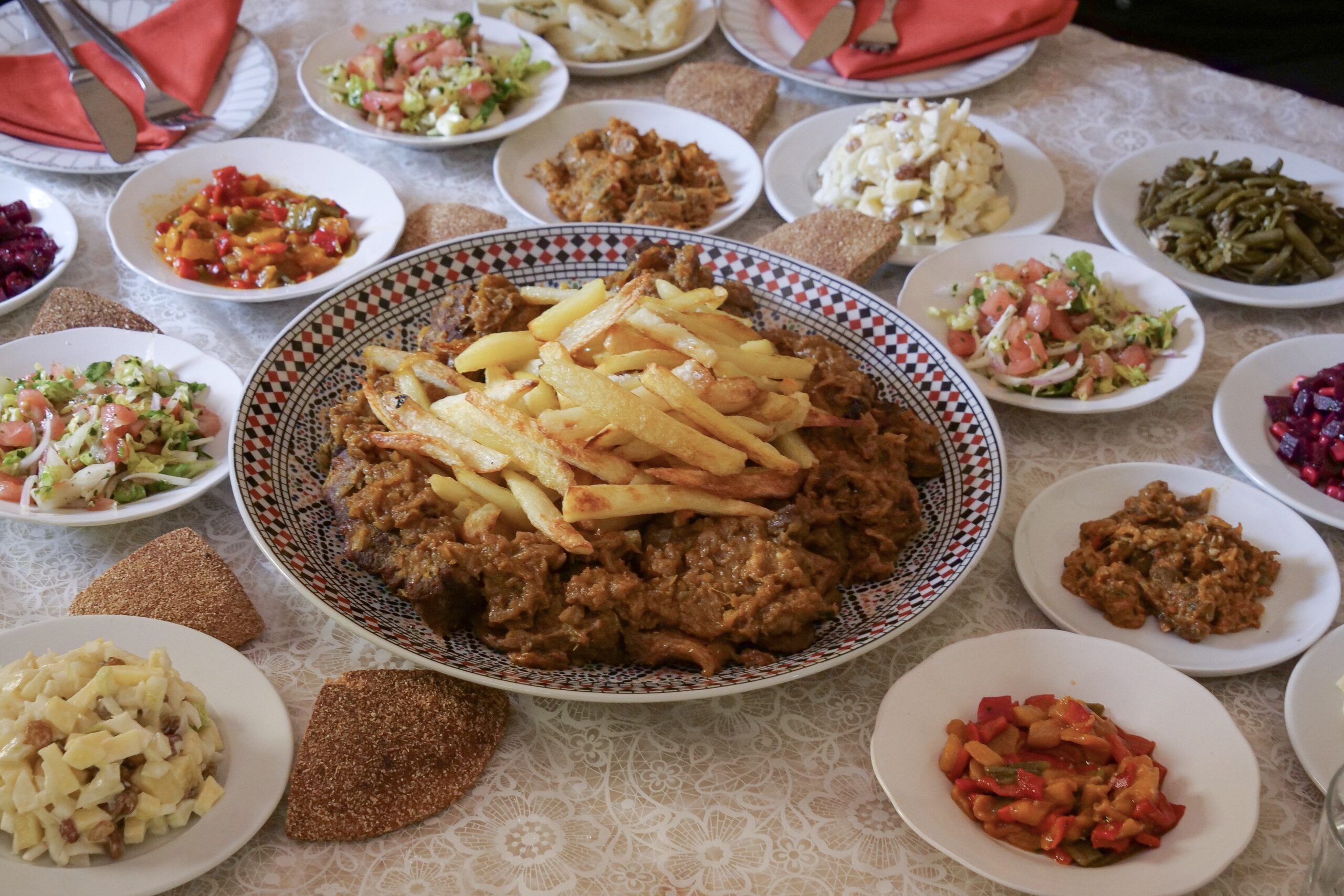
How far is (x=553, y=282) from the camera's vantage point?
3.73 meters

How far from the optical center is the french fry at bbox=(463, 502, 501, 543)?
2.73 m

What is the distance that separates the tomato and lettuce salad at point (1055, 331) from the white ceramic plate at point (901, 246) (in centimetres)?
38

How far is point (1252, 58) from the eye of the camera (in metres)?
5.71

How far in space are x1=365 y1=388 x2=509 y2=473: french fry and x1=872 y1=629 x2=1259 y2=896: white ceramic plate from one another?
117 centimetres

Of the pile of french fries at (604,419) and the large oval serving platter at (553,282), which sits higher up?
the pile of french fries at (604,419)

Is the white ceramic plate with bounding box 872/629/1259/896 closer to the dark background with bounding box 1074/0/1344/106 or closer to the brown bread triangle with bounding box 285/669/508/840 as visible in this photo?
the brown bread triangle with bounding box 285/669/508/840

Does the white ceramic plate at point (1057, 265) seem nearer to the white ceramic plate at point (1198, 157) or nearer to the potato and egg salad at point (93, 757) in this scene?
the white ceramic plate at point (1198, 157)

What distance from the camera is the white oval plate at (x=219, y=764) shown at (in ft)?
7.07

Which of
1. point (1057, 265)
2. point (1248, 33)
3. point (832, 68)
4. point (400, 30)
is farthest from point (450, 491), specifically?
point (1248, 33)

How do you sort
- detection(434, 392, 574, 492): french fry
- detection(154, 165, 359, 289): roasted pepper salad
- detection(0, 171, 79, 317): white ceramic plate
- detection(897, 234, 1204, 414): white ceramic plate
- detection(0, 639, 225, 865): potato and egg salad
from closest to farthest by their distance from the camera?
detection(0, 639, 225, 865): potato and egg salad < detection(434, 392, 574, 492): french fry < detection(897, 234, 1204, 414): white ceramic plate < detection(0, 171, 79, 317): white ceramic plate < detection(154, 165, 359, 289): roasted pepper salad

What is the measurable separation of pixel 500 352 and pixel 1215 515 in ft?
7.40

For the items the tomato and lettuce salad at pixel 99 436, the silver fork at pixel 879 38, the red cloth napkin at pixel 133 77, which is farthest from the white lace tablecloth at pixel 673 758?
the silver fork at pixel 879 38

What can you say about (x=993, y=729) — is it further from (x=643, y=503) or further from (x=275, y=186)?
(x=275, y=186)

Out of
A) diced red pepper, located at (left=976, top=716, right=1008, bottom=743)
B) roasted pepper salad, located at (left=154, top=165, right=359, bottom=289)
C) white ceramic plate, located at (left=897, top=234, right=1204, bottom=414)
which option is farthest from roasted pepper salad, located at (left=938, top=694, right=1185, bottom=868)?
roasted pepper salad, located at (left=154, top=165, right=359, bottom=289)
